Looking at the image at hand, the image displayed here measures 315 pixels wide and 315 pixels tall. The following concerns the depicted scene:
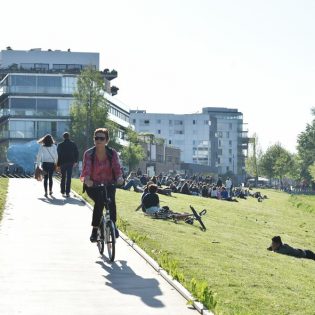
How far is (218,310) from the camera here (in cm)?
816

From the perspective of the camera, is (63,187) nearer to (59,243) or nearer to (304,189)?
(59,243)

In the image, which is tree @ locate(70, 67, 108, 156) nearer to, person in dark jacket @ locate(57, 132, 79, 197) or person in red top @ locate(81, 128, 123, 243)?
person in dark jacket @ locate(57, 132, 79, 197)

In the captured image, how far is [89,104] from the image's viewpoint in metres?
74.9

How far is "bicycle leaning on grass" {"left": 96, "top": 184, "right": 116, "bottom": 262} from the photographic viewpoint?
450 inches

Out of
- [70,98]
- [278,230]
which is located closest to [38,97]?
[70,98]

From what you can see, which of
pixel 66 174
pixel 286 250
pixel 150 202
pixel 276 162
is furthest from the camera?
pixel 276 162

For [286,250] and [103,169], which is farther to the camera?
[286,250]

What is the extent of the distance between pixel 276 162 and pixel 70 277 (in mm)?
134059

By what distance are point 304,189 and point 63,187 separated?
103 metres

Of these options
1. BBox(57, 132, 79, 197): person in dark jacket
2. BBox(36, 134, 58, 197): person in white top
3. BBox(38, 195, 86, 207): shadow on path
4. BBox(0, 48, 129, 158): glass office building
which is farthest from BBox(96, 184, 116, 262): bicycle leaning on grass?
BBox(0, 48, 129, 158): glass office building

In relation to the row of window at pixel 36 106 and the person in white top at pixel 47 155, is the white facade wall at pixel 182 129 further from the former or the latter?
the person in white top at pixel 47 155

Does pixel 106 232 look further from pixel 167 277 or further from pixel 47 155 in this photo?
pixel 47 155

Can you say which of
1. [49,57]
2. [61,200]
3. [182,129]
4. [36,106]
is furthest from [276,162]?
[61,200]

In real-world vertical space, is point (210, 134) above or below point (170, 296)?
above
